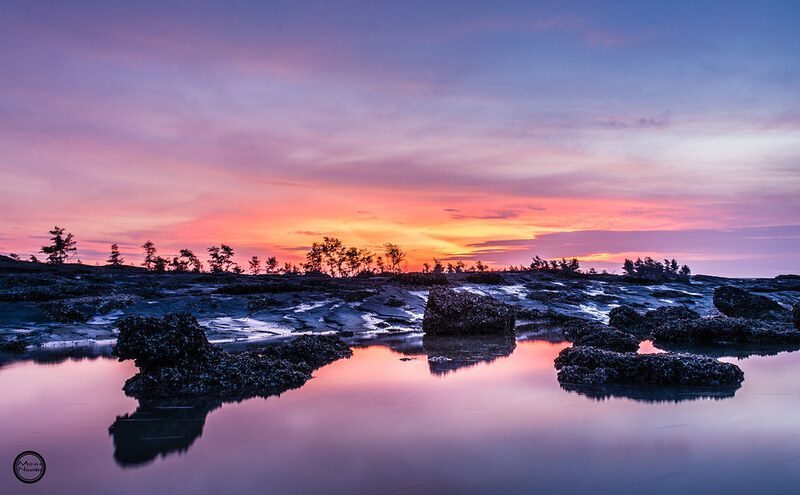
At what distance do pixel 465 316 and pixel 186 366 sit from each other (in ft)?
40.6

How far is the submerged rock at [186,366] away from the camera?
31.0ft

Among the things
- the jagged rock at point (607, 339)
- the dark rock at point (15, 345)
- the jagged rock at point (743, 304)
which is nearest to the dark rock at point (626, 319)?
the jagged rock at point (743, 304)

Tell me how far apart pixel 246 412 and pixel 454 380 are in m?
4.31

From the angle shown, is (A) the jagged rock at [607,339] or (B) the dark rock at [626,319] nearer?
(A) the jagged rock at [607,339]

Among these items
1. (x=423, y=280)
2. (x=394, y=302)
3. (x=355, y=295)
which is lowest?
(x=394, y=302)

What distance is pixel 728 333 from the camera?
17.0 metres

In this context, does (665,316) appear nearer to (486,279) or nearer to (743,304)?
(743,304)

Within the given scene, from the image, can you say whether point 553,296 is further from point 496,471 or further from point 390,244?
point 390,244

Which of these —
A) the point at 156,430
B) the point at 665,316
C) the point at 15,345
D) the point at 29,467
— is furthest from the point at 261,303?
the point at 665,316

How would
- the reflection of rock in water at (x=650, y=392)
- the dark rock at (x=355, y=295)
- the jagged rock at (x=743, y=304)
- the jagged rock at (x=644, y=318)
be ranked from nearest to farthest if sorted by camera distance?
the reflection of rock in water at (x=650, y=392)
the jagged rock at (x=644, y=318)
the jagged rock at (x=743, y=304)
the dark rock at (x=355, y=295)

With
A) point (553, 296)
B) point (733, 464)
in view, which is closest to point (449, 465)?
point (733, 464)

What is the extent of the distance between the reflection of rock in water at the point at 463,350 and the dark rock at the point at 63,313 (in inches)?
519

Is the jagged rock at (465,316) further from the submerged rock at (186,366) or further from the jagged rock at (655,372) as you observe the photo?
the submerged rock at (186,366)

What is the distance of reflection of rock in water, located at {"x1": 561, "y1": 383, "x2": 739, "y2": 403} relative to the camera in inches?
331
